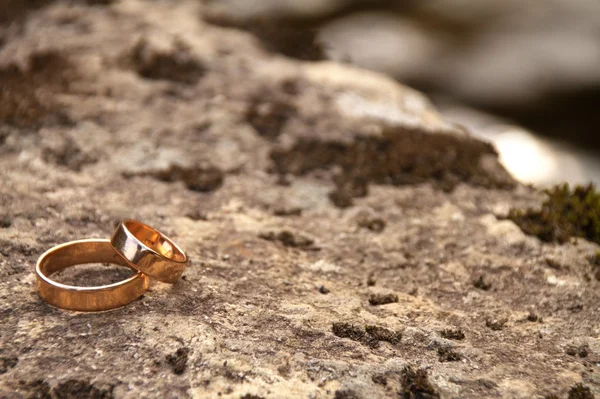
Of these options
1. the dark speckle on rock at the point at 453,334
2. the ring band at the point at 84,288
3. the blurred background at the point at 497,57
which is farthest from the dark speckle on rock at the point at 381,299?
the blurred background at the point at 497,57

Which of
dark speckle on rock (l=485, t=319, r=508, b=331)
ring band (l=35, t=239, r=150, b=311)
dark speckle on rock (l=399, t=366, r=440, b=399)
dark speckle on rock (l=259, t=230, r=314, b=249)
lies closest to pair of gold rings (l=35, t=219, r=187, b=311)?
ring band (l=35, t=239, r=150, b=311)

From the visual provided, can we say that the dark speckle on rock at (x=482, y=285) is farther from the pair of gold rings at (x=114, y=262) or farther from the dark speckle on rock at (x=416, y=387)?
the pair of gold rings at (x=114, y=262)

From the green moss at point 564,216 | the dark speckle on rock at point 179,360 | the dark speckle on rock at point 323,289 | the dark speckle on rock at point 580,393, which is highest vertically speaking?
the green moss at point 564,216

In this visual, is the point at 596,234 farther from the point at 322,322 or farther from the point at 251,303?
the point at 251,303

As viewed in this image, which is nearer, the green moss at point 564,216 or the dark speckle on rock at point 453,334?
the dark speckle on rock at point 453,334

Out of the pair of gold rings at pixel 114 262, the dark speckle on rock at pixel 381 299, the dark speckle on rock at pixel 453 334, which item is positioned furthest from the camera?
the dark speckle on rock at pixel 381 299

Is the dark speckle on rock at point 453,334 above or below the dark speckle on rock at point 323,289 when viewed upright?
above

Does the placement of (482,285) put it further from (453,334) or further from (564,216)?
(564,216)
